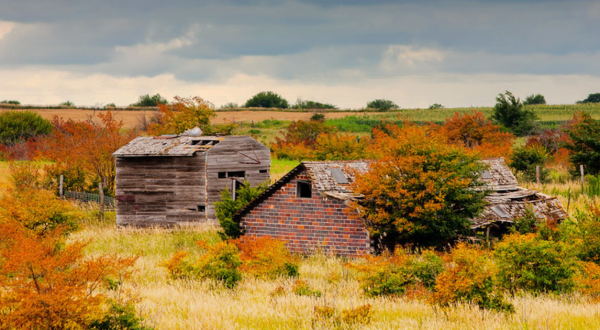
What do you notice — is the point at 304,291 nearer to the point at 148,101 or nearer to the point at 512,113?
the point at 512,113

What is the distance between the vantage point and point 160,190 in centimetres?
2991

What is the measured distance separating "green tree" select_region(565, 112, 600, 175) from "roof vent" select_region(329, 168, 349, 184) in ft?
73.5

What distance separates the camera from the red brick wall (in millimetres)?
22062

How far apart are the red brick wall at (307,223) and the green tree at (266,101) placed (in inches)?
4181

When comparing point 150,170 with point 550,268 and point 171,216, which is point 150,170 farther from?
point 550,268

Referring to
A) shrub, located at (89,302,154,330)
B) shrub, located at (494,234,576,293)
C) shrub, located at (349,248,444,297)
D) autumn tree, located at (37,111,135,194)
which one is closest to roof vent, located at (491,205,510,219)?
shrub, located at (494,234,576,293)

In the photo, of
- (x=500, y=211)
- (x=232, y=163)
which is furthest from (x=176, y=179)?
(x=500, y=211)

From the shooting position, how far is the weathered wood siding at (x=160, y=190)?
29.5 metres

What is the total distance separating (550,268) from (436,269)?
2.77m

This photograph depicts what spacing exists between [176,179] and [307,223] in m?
9.79

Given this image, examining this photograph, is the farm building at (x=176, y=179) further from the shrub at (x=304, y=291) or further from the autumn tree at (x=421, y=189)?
the shrub at (x=304, y=291)

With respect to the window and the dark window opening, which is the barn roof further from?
the dark window opening

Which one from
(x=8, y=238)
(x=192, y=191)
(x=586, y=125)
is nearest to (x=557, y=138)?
(x=586, y=125)

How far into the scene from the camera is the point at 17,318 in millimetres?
9133
